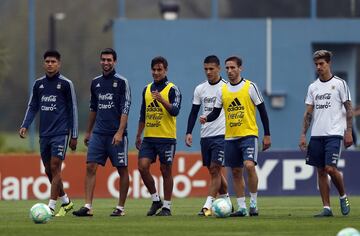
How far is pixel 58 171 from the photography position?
1955 centimetres

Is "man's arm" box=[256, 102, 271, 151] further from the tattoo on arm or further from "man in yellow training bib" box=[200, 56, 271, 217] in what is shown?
the tattoo on arm

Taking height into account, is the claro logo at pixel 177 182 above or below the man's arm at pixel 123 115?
below

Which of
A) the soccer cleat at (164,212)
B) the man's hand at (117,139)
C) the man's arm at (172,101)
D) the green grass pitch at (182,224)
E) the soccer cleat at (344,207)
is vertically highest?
the man's arm at (172,101)

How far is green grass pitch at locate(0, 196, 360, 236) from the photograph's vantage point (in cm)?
1636

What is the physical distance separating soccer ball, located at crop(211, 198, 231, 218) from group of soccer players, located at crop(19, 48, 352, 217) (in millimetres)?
458

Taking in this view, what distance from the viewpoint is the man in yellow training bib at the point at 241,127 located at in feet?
63.0

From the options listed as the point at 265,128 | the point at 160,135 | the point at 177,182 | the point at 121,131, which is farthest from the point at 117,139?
the point at 177,182

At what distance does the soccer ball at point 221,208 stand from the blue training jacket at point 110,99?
1.84 meters

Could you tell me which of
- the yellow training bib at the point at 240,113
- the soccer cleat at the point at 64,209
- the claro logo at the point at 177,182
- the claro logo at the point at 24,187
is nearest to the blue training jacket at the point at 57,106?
the soccer cleat at the point at 64,209

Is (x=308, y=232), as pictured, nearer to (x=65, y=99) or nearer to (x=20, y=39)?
(x=65, y=99)

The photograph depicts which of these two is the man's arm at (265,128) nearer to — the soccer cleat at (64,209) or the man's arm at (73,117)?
the man's arm at (73,117)

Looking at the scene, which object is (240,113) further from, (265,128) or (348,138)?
(348,138)

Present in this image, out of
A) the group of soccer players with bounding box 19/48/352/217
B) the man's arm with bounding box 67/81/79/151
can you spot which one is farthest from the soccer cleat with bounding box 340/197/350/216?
the man's arm with bounding box 67/81/79/151

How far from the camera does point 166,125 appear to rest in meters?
19.8
